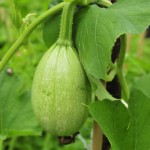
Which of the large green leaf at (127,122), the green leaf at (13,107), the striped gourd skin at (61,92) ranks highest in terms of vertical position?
the striped gourd skin at (61,92)

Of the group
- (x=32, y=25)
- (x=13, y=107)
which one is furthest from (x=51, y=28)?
(x=13, y=107)

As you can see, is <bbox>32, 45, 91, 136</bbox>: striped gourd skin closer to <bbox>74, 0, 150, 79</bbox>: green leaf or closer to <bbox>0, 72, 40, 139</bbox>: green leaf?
<bbox>74, 0, 150, 79</bbox>: green leaf


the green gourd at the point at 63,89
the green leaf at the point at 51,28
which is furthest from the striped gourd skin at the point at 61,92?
the green leaf at the point at 51,28

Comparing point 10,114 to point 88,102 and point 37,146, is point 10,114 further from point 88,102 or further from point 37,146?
point 37,146

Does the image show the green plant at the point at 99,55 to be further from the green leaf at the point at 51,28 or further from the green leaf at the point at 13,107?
the green leaf at the point at 13,107

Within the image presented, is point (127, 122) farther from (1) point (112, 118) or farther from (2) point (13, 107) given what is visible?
(2) point (13, 107)

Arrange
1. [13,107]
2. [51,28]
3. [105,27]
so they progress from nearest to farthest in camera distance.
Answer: [105,27] < [51,28] < [13,107]
